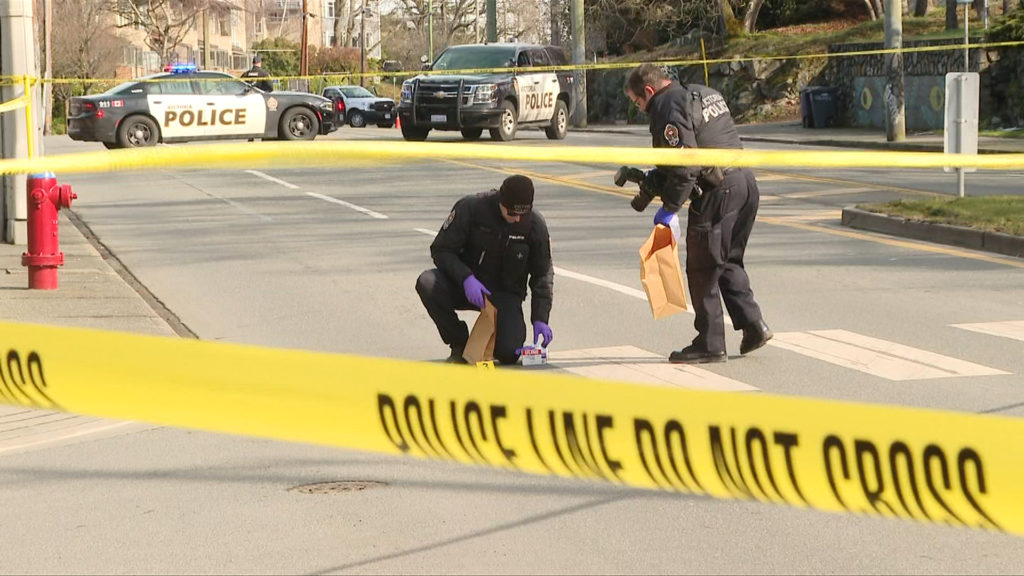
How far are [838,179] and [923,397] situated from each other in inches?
557

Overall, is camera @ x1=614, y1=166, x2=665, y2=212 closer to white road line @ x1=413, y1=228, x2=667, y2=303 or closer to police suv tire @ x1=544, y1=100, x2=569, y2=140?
white road line @ x1=413, y1=228, x2=667, y2=303

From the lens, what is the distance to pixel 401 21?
4092 inches

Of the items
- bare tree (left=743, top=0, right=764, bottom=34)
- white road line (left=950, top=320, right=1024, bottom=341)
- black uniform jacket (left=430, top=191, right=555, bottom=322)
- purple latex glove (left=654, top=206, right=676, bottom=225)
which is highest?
bare tree (left=743, top=0, right=764, bottom=34)

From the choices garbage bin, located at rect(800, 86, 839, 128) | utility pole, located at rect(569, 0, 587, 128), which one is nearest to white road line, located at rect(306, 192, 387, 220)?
garbage bin, located at rect(800, 86, 839, 128)

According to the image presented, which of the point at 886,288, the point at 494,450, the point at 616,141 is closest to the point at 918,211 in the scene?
the point at 886,288

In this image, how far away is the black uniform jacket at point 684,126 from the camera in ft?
26.5

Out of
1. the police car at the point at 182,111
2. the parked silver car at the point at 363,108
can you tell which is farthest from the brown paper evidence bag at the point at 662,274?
the parked silver car at the point at 363,108

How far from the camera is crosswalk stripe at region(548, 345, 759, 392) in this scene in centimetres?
792

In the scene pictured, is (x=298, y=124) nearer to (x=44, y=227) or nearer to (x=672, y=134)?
(x=44, y=227)

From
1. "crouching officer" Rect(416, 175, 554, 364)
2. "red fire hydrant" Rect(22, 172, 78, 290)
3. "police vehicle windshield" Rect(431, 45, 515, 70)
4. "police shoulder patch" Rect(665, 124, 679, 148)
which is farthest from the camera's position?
"police vehicle windshield" Rect(431, 45, 515, 70)

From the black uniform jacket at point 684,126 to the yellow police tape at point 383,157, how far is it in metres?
3.19

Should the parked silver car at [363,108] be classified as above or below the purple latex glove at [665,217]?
above

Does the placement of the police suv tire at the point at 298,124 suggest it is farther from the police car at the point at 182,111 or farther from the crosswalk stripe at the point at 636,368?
the crosswalk stripe at the point at 636,368

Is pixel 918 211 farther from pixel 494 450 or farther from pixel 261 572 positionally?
pixel 494 450
